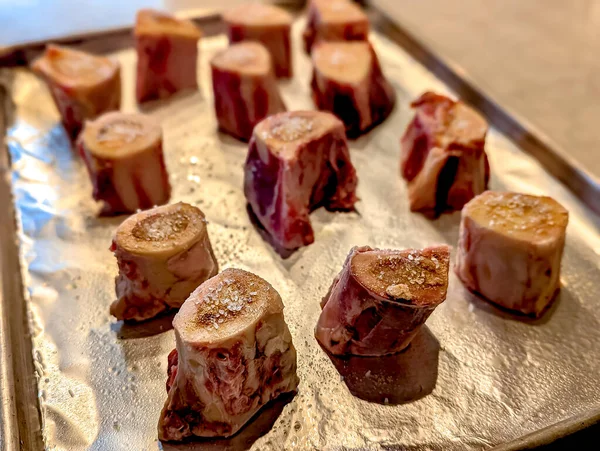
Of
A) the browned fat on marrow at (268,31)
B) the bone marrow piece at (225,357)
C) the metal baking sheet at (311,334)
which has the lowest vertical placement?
the metal baking sheet at (311,334)

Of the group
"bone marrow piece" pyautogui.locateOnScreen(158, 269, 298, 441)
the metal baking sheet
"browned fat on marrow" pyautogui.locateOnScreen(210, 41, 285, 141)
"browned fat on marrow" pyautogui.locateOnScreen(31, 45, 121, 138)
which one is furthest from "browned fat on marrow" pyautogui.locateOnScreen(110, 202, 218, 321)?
"browned fat on marrow" pyautogui.locateOnScreen(31, 45, 121, 138)

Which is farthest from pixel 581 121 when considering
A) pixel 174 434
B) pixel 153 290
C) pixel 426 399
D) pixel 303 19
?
pixel 174 434

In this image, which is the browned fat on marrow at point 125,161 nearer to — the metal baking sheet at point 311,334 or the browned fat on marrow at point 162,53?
the metal baking sheet at point 311,334

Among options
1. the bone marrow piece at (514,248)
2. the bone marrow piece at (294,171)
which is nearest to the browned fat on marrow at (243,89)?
the bone marrow piece at (294,171)

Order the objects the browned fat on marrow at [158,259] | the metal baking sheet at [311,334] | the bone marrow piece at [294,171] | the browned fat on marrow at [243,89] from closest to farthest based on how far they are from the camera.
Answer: the metal baking sheet at [311,334] < the browned fat on marrow at [158,259] < the bone marrow piece at [294,171] < the browned fat on marrow at [243,89]

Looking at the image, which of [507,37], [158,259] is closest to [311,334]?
[158,259]

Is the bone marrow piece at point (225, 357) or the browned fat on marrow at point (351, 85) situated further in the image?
the browned fat on marrow at point (351, 85)
